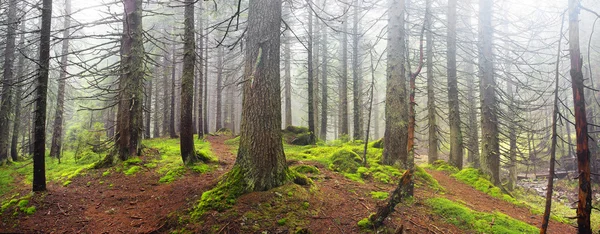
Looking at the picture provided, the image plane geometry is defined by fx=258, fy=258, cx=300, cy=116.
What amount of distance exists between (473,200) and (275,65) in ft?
19.2

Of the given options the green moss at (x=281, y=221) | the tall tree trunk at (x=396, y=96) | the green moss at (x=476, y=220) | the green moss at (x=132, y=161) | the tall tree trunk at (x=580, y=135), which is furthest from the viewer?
the green moss at (x=132, y=161)

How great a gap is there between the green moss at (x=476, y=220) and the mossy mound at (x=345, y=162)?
2.53 metres

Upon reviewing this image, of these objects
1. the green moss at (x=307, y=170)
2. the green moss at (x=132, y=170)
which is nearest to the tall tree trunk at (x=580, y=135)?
the green moss at (x=307, y=170)

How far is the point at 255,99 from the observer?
4.76 metres

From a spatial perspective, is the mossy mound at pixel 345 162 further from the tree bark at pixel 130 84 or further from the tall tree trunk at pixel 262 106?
the tree bark at pixel 130 84

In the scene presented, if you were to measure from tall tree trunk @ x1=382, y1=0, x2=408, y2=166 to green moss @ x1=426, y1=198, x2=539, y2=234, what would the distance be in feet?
8.53

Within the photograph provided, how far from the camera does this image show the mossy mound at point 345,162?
24.2 ft

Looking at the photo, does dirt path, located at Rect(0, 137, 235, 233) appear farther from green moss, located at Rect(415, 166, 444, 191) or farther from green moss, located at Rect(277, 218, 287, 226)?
green moss, located at Rect(415, 166, 444, 191)

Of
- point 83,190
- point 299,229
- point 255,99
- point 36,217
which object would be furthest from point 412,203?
point 83,190

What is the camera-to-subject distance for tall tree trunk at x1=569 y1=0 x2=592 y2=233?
11.6 feet

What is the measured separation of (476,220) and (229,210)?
14.2ft

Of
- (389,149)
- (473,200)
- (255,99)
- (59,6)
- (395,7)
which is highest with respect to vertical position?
(59,6)

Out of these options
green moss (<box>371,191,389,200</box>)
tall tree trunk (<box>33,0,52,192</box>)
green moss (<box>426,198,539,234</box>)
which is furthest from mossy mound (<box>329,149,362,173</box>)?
tall tree trunk (<box>33,0,52,192</box>)

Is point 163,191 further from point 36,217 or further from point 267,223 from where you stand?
point 267,223
